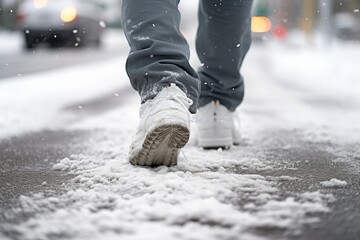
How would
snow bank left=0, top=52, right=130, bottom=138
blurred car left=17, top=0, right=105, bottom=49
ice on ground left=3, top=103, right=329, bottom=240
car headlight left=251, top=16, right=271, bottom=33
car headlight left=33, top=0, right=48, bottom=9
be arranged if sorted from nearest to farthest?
1. ice on ground left=3, top=103, right=329, bottom=240
2. snow bank left=0, top=52, right=130, bottom=138
3. blurred car left=17, top=0, right=105, bottom=49
4. car headlight left=33, top=0, right=48, bottom=9
5. car headlight left=251, top=16, right=271, bottom=33

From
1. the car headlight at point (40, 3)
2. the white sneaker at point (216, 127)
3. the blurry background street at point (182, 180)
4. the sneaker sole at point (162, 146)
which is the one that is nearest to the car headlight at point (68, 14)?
the car headlight at point (40, 3)

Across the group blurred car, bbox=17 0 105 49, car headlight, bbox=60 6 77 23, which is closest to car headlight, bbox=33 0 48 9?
blurred car, bbox=17 0 105 49

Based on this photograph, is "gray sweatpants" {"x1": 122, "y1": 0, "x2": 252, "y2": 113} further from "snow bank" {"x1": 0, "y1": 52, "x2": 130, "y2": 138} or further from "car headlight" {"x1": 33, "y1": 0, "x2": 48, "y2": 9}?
"car headlight" {"x1": 33, "y1": 0, "x2": 48, "y2": 9}

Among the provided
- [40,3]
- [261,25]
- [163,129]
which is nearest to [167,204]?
[163,129]

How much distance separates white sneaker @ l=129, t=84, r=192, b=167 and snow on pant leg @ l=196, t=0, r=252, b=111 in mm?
548

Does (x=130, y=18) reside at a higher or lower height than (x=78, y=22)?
lower

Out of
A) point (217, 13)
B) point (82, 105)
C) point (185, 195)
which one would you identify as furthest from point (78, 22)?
point (185, 195)

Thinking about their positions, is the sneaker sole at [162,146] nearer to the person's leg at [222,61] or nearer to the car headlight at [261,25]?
the person's leg at [222,61]

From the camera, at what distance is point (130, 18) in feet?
5.55

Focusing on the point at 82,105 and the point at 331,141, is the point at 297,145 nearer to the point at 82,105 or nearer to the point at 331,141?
the point at 331,141

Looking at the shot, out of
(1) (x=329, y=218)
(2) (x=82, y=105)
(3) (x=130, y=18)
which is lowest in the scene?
(1) (x=329, y=218)

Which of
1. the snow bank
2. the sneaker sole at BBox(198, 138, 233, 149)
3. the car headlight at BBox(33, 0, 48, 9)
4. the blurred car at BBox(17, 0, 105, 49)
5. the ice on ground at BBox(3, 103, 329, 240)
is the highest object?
the car headlight at BBox(33, 0, 48, 9)

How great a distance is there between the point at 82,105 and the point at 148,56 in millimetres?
2172

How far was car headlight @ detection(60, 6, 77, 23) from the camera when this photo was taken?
43.9 ft
